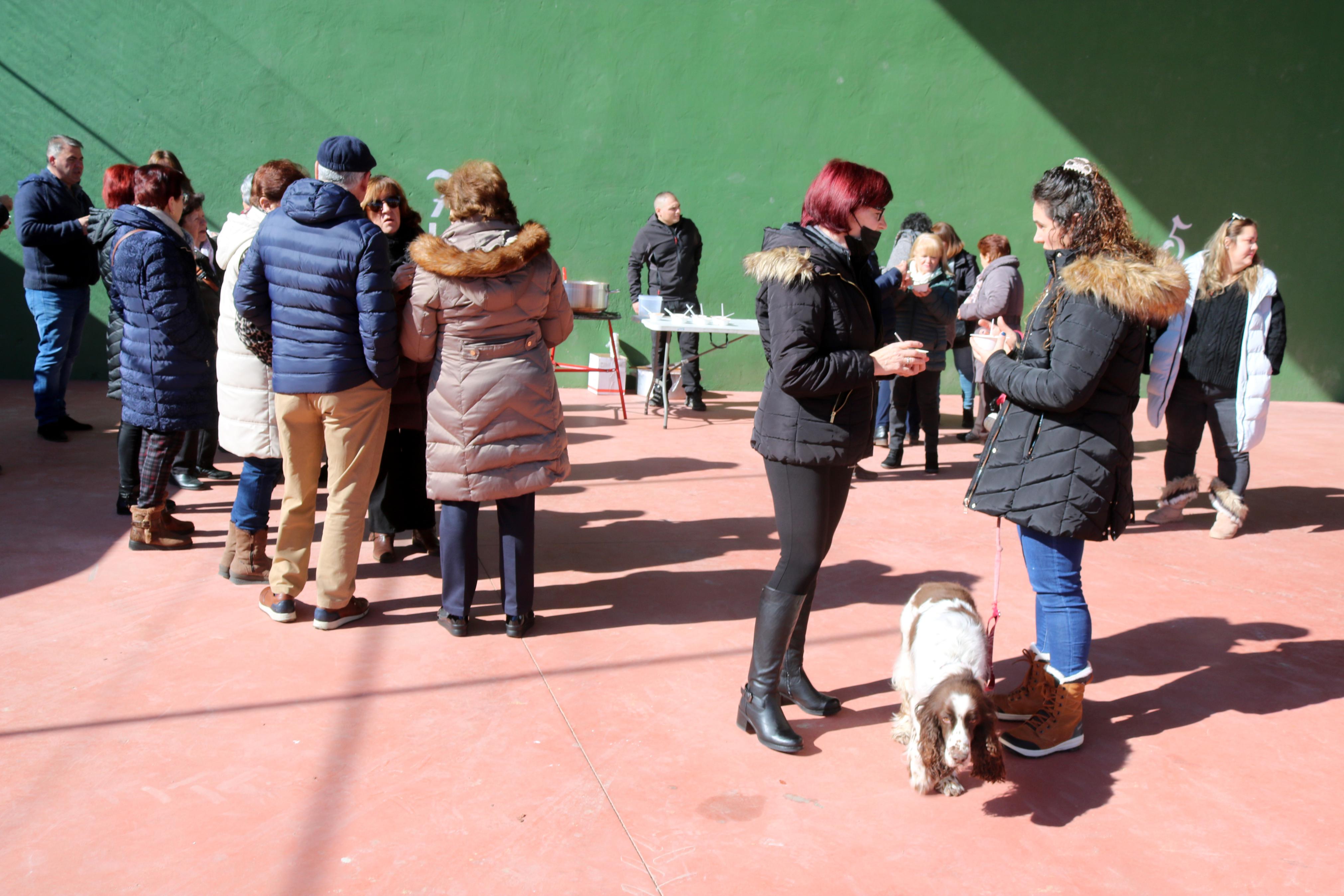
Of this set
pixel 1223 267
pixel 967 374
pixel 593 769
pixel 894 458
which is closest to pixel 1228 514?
pixel 1223 267

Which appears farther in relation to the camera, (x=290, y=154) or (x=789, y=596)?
(x=290, y=154)

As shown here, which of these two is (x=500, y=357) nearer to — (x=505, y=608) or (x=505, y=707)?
(x=505, y=608)

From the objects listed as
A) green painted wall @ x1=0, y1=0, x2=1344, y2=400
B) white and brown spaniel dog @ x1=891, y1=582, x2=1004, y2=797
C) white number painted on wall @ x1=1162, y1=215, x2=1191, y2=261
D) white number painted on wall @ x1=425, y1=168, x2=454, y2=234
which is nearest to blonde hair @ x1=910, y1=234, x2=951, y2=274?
white and brown spaniel dog @ x1=891, y1=582, x2=1004, y2=797

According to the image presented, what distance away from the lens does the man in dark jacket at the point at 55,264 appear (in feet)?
21.4

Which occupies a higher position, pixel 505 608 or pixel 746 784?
pixel 505 608

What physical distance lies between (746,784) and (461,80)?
8173 millimetres

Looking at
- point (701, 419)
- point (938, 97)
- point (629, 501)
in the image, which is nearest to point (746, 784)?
point (629, 501)

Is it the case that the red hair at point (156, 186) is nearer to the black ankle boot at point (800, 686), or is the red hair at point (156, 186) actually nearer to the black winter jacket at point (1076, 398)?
the black ankle boot at point (800, 686)

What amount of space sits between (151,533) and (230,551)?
0.61 meters

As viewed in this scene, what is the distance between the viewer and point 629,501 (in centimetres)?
590

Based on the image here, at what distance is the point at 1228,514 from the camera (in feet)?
18.4

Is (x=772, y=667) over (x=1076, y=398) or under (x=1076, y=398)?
under

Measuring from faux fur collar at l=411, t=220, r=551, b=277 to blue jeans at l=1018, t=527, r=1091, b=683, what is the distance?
1.97m

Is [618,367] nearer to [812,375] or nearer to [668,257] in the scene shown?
[668,257]
